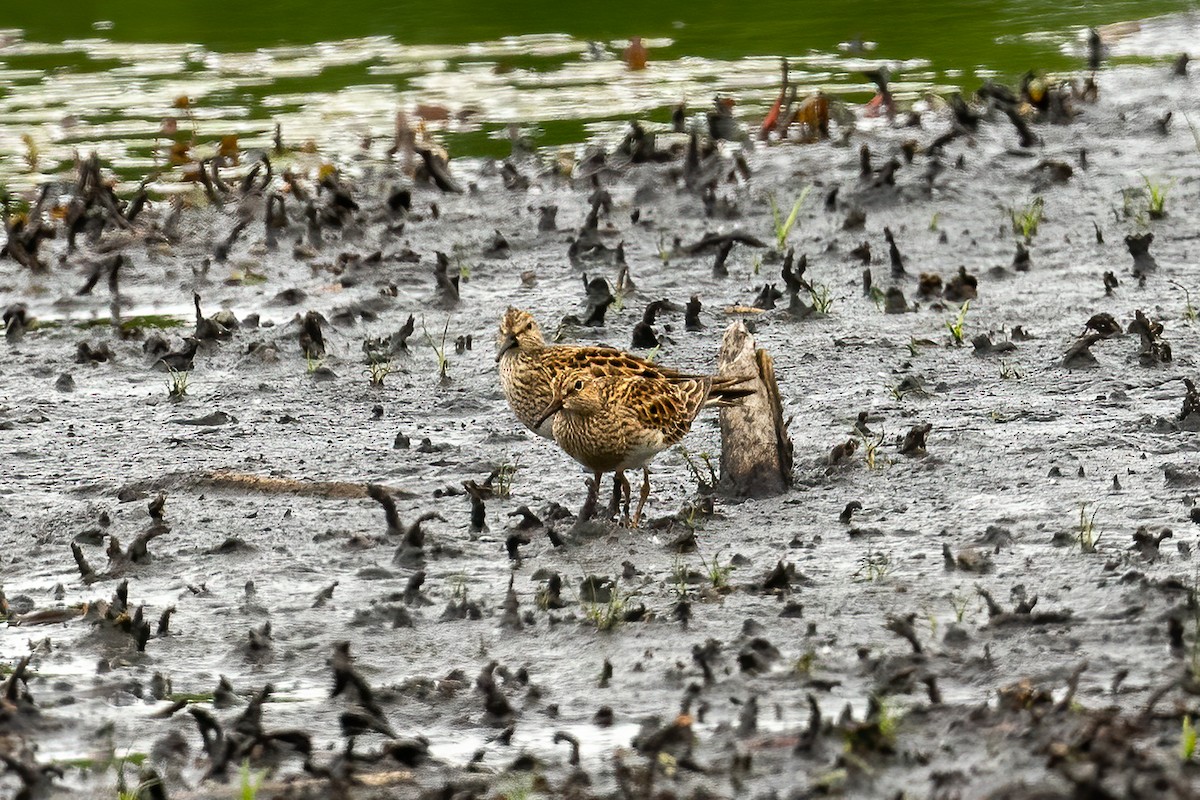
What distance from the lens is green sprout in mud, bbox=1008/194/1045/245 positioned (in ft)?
37.3

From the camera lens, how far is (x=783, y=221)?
12.1 m

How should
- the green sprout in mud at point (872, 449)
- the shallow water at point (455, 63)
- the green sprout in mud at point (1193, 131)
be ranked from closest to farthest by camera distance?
the green sprout in mud at point (872, 449) < the green sprout in mud at point (1193, 131) < the shallow water at point (455, 63)

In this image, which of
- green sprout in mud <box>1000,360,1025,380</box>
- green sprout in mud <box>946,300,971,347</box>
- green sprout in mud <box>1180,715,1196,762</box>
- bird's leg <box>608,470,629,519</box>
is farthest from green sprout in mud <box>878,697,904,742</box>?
green sprout in mud <box>946,300,971,347</box>

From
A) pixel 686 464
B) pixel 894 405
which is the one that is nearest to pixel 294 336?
pixel 686 464


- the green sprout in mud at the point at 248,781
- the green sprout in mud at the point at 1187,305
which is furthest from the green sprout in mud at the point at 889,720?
the green sprout in mud at the point at 1187,305

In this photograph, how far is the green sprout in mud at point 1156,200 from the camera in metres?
11.4

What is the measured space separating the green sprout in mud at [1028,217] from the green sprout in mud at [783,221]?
1398 mm

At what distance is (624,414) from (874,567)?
1250 mm

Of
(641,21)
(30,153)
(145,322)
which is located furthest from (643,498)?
(641,21)

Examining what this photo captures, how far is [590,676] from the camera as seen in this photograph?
5.73m

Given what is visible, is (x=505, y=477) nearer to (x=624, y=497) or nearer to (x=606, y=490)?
(x=606, y=490)

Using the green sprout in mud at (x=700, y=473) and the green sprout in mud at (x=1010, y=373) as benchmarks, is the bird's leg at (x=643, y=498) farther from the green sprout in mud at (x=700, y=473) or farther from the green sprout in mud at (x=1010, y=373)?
the green sprout in mud at (x=1010, y=373)

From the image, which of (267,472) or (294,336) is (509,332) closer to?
(267,472)

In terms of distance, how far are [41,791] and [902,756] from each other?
2.45m
